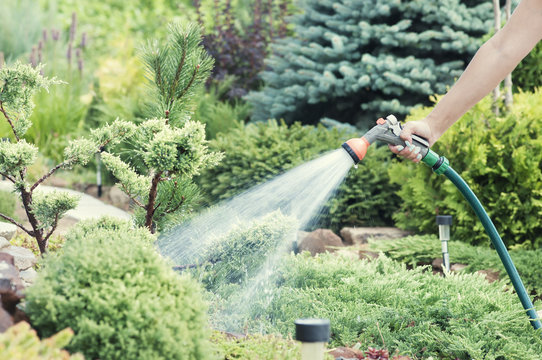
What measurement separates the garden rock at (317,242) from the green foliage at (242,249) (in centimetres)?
179

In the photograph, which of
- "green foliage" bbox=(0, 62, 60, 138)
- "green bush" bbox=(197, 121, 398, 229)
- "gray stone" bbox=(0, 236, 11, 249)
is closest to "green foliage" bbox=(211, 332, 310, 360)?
"green foliage" bbox=(0, 62, 60, 138)

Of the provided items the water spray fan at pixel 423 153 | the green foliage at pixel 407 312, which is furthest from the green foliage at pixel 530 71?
the water spray fan at pixel 423 153

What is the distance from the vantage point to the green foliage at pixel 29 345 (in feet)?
4.47

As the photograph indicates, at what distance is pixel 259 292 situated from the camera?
9.07 ft

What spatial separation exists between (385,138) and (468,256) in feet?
6.64

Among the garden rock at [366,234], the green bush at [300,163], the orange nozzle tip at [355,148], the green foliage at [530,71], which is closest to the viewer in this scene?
the orange nozzle tip at [355,148]

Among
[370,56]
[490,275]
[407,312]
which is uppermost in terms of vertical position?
[370,56]

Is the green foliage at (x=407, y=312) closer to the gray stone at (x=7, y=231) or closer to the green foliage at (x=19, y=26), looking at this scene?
the gray stone at (x=7, y=231)

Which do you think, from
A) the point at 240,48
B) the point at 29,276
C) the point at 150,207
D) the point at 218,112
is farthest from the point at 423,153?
the point at 240,48

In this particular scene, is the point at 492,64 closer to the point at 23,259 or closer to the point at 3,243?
the point at 23,259

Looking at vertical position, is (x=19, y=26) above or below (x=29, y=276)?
above

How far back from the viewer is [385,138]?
2387 millimetres

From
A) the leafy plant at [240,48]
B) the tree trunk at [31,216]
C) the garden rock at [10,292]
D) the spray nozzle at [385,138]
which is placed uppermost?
the leafy plant at [240,48]

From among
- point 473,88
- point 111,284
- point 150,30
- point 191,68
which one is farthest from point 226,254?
point 150,30
